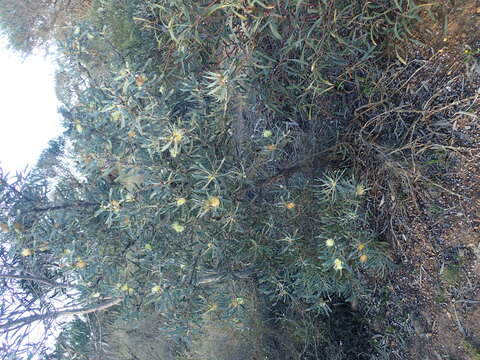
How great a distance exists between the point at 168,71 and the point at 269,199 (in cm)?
157

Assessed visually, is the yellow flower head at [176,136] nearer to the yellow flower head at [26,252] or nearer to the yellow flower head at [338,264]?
the yellow flower head at [338,264]

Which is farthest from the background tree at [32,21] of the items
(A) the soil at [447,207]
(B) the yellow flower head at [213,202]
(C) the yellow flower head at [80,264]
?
(A) the soil at [447,207]

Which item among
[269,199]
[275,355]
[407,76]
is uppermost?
[407,76]

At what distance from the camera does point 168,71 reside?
3381 millimetres

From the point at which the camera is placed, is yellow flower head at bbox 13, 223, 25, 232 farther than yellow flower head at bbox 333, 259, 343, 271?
Yes

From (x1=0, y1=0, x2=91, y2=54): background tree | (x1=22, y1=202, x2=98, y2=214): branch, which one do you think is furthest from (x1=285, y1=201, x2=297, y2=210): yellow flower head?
(x1=0, y1=0, x2=91, y2=54): background tree

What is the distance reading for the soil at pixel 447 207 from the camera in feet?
8.87

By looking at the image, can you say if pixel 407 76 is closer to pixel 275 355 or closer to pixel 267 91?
pixel 267 91

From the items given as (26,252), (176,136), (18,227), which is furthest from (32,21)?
(176,136)

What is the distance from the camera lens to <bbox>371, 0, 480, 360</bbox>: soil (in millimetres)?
2703

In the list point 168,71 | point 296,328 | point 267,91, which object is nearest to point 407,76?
point 267,91

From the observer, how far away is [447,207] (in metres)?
2.93

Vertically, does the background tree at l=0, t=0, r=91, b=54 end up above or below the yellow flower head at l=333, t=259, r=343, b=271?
above

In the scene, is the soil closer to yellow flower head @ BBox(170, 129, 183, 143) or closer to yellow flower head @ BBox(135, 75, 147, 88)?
yellow flower head @ BBox(170, 129, 183, 143)
